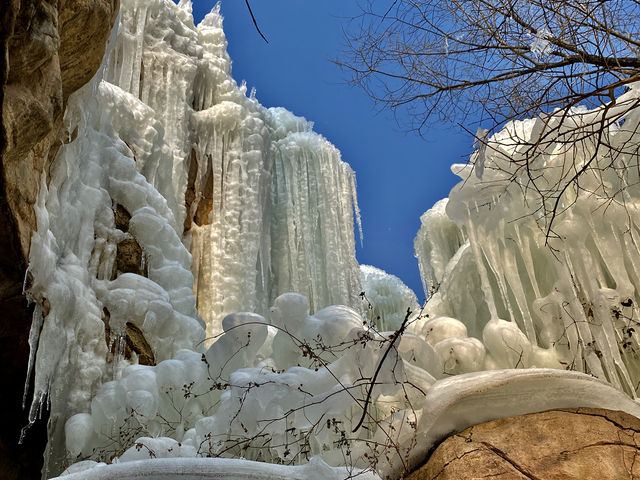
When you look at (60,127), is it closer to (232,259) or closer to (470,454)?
(470,454)

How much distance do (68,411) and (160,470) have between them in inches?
94.0

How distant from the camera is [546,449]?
103 inches

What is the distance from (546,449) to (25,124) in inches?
110

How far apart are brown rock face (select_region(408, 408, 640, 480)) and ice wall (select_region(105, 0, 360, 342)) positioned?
5198 millimetres

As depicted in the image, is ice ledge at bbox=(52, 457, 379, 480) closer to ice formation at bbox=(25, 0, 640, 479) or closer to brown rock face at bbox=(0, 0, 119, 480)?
ice formation at bbox=(25, 0, 640, 479)

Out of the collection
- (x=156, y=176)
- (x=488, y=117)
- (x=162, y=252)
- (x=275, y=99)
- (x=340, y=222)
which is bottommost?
(x=488, y=117)

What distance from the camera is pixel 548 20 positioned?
279 centimetres

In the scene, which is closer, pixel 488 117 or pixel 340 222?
pixel 488 117

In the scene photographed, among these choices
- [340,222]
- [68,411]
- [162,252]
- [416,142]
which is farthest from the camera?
[416,142]

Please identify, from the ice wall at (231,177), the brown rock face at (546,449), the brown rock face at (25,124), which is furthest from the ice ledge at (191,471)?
the ice wall at (231,177)

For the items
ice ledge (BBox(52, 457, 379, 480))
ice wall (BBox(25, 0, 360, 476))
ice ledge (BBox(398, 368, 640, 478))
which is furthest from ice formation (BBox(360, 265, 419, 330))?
ice ledge (BBox(52, 457, 379, 480))

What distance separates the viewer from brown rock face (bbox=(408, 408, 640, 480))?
254 cm

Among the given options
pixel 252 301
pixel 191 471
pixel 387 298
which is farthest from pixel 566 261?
pixel 387 298

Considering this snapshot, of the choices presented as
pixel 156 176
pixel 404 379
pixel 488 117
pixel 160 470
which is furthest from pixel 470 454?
pixel 156 176
